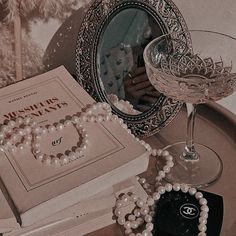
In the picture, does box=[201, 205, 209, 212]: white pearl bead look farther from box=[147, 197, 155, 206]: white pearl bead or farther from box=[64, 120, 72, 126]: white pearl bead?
box=[64, 120, 72, 126]: white pearl bead

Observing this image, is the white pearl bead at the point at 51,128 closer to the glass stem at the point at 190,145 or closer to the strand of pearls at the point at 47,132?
the strand of pearls at the point at 47,132

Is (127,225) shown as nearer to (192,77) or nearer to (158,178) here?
(158,178)

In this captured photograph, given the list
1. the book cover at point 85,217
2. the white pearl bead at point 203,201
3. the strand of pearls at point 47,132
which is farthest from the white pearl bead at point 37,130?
the white pearl bead at point 203,201

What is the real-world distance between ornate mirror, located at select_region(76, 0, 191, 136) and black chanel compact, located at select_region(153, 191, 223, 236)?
0.47 ft

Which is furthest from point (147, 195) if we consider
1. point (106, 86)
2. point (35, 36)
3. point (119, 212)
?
point (35, 36)

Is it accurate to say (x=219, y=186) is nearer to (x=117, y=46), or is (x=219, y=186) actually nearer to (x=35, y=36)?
(x=117, y=46)

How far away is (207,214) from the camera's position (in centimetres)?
71

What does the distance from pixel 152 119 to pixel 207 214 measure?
188 millimetres

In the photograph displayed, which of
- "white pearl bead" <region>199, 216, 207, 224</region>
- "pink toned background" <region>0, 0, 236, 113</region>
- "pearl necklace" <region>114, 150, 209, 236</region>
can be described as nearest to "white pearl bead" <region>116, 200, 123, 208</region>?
"pearl necklace" <region>114, 150, 209, 236</region>

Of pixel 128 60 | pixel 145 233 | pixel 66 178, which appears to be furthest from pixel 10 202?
pixel 128 60

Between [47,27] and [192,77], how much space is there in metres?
0.26

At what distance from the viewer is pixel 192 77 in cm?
85

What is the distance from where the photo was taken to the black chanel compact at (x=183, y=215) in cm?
69

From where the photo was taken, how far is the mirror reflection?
0.82 m
